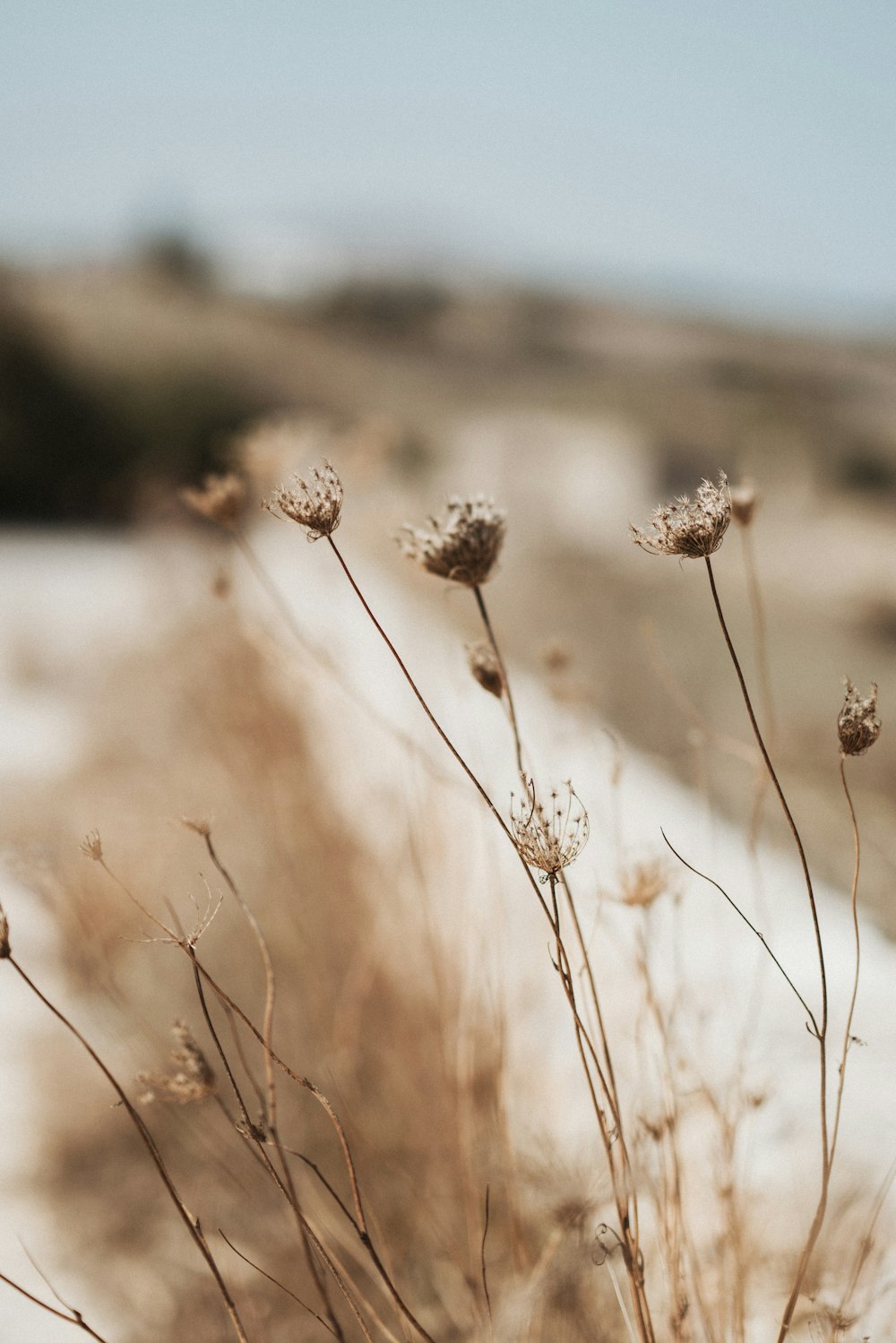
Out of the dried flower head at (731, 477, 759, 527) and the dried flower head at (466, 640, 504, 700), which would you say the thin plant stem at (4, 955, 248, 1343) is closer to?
the dried flower head at (466, 640, 504, 700)

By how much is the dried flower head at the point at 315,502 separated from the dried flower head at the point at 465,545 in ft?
0.31

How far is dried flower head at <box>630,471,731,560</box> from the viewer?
46 centimetres

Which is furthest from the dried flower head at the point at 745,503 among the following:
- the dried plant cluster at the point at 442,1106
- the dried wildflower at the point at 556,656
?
the dried wildflower at the point at 556,656

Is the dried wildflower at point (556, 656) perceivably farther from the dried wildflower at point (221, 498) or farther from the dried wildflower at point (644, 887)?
the dried wildflower at point (221, 498)

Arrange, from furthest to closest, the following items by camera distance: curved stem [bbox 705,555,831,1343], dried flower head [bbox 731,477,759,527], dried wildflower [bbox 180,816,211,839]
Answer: dried flower head [bbox 731,477,759,527] → dried wildflower [bbox 180,816,211,839] → curved stem [bbox 705,555,831,1343]

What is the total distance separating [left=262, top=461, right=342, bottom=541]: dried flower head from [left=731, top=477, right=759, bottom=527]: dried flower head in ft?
1.14

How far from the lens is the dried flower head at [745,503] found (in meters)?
0.68

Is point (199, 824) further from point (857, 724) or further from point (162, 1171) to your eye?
point (857, 724)

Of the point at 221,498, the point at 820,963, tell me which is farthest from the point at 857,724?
the point at 221,498

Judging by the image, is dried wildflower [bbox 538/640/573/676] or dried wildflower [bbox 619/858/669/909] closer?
dried wildflower [bbox 619/858/669/909]

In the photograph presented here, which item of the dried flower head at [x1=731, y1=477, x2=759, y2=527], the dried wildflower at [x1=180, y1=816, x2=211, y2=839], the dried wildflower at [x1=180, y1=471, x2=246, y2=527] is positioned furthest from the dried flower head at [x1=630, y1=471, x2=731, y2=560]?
the dried wildflower at [x1=180, y1=471, x2=246, y2=527]

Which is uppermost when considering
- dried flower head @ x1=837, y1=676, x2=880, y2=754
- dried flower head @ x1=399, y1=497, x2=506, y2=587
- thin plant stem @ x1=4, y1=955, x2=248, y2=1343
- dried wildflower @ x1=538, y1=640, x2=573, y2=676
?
dried wildflower @ x1=538, y1=640, x2=573, y2=676

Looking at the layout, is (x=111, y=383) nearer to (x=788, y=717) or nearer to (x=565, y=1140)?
(x=788, y=717)

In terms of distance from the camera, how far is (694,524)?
1.52 ft
